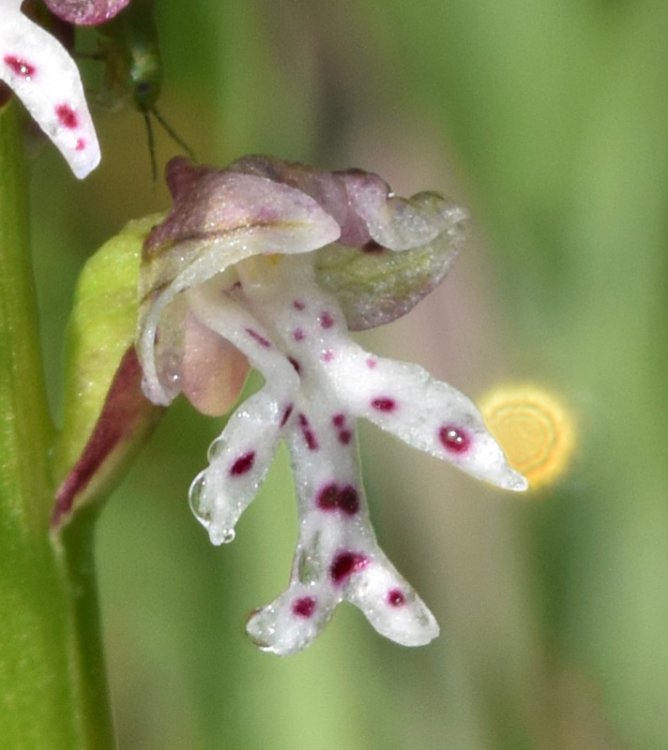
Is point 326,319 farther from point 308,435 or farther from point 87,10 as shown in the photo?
point 87,10

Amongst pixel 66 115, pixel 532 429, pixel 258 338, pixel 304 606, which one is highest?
pixel 66 115

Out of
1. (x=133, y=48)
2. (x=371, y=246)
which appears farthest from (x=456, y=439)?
(x=133, y=48)

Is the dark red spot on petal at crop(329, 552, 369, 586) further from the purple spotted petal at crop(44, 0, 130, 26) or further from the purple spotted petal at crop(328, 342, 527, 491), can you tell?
the purple spotted petal at crop(44, 0, 130, 26)

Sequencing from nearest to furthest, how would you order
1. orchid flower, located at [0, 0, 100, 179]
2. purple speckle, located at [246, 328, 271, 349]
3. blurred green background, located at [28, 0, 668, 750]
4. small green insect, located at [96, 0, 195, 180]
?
orchid flower, located at [0, 0, 100, 179] → purple speckle, located at [246, 328, 271, 349] → small green insect, located at [96, 0, 195, 180] → blurred green background, located at [28, 0, 668, 750]

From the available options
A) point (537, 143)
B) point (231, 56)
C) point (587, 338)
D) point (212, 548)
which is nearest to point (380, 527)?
point (212, 548)

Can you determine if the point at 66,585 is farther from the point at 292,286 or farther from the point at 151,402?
the point at 292,286

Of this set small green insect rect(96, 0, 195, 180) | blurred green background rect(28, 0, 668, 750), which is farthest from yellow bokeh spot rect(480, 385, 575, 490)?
small green insect rect(96, 0, 195, 180)

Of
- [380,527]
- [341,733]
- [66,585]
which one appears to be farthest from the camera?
[380,527]
